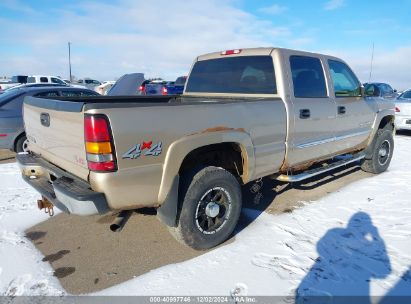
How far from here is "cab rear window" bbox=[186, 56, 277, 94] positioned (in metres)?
4.05

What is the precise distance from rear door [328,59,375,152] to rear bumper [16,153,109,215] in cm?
343

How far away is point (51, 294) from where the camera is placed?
2.67 metres

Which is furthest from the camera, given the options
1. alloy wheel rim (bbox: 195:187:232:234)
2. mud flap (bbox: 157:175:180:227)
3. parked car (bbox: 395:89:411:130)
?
parked car (bbox: 395:89:411:130)

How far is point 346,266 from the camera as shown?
3.06 meters

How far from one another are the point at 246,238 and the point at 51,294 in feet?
6.27

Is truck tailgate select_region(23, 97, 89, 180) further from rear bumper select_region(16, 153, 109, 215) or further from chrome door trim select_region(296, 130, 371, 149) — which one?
chrome door trim select_region(296, 130, 371, 149)

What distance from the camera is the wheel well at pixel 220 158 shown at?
3.36 m

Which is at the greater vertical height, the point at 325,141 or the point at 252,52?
the point at 252,52

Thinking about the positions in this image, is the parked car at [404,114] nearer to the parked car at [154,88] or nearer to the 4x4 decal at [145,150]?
the 4x4 decal at [145,150]

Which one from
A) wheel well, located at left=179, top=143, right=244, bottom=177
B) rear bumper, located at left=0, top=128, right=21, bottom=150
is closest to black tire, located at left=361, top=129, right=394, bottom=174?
wheel well, located at left=179, top=143, right=244, bottom=177

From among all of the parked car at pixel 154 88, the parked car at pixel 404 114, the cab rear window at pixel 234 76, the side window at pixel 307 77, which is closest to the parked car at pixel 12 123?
the cab rear window at pixel 234 76

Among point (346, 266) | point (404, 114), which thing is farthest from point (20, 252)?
point (404, 114)

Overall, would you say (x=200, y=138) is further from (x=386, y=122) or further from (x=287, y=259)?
(x=386, y=122)

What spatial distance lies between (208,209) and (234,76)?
192 centimetres
